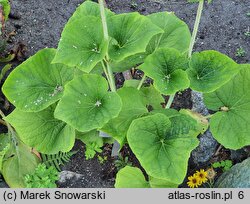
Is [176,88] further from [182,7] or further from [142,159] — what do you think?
[182,7]

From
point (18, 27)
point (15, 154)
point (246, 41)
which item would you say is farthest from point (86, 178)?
point (246, 41)

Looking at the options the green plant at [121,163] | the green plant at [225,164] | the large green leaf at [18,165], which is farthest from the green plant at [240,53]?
the large green leaf at [18,165]

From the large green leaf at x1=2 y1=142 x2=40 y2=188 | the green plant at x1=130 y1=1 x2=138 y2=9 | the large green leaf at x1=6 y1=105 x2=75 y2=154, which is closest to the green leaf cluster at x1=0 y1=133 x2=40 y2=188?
the large green leaf at x1=2 y1=142 x2=40 y2=188

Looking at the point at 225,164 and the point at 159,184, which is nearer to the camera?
the point at 159,184

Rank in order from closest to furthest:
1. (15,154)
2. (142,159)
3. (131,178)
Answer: (142,159), (131,178), (15,154)

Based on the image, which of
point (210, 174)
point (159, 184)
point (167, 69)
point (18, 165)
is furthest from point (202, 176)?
point (18, 165)

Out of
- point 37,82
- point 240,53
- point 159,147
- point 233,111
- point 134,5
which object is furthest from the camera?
point 134,5

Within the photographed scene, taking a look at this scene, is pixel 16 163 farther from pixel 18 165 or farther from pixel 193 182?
pixel 193 182
